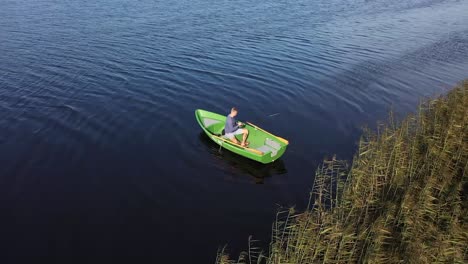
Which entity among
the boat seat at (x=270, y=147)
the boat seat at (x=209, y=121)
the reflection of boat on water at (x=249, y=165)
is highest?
the boat seat at (x=209, y=121)

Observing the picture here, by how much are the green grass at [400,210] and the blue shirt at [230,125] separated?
15.5ft

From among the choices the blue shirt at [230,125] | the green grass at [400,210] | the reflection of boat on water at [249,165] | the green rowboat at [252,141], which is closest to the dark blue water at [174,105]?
the reflection of boat on water at [249,165]

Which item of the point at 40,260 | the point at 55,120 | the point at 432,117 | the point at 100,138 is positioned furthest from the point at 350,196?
the point at 55,120

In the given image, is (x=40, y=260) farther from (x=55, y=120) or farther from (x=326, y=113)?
(x=326, y=113)

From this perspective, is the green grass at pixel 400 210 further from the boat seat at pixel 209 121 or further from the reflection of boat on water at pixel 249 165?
the boat seat at pixel 209 121

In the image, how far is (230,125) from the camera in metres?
16.1

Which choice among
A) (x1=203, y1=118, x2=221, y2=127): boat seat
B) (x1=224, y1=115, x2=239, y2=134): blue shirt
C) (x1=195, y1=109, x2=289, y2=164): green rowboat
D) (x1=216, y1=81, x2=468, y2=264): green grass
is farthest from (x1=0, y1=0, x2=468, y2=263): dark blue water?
(x1=216, y1=81, x2=468, y2=264): green grass

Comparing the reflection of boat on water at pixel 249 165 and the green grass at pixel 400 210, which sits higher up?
the green grass at pixel 400 210

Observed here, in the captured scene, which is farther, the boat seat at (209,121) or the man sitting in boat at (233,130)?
the boat seat at (209,121)

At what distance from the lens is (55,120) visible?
57.9 ft

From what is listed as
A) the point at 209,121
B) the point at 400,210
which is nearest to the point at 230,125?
the point at 209,121

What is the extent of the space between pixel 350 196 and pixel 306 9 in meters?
34.2

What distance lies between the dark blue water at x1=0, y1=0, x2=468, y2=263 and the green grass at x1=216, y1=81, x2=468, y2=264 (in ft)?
8.97

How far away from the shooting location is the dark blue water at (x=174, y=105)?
11797 mm
